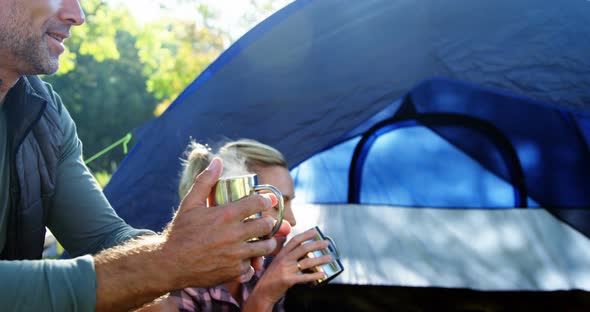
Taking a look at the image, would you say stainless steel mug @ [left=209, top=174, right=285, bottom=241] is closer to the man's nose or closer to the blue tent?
the man's nose

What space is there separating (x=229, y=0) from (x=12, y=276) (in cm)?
810

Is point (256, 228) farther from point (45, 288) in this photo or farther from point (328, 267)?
point (328, 267)

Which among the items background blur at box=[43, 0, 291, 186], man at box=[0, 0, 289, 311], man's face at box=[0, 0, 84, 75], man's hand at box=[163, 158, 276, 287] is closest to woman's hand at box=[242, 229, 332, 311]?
man at box=[0, 0, 289, 311]

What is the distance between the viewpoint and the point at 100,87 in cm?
1908

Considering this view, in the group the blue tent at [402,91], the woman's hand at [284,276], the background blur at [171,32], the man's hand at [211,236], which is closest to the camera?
the man's hand at [211,236]

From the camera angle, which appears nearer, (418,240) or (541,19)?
(541,19)

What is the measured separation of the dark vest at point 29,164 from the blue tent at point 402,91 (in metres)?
0.65

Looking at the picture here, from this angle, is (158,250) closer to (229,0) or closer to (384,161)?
(384,161)

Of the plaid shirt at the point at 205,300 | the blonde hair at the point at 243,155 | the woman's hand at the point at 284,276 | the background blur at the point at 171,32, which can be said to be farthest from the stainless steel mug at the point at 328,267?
the background blur at the point at 171,32

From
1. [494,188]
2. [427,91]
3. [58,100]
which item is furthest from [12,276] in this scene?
[494,188]

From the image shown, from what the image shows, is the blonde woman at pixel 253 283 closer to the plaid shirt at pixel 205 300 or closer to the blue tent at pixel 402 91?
the plaid shirt at pixel 205 300

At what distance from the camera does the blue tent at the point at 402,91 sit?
6.51 ft

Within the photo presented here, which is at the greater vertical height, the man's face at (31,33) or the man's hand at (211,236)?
the man's face at (31,33)

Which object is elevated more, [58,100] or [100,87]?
[58,100]
